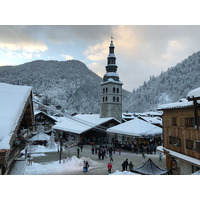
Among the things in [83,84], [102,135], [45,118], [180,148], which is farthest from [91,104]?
[180,148]

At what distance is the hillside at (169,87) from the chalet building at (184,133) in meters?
136

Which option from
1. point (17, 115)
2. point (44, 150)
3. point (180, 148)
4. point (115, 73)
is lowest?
point (44, 150)

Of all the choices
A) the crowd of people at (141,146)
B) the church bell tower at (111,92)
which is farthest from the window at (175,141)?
the church bell tower at (111,92)

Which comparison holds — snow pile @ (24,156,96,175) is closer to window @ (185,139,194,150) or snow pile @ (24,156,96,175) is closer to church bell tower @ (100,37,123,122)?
window @ (185,139,194,150)

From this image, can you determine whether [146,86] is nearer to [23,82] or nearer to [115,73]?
[23,82]

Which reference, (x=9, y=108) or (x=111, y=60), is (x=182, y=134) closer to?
(x=9, y=108)

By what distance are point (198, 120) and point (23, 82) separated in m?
185

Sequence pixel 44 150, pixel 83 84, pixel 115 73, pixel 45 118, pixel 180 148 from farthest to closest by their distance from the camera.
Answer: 1. pixel 83 84
2. pixel 45 118
3. pixel 115 73
4. pixel 44 150
5. pixel 180 148

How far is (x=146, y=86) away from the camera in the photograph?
192 metres

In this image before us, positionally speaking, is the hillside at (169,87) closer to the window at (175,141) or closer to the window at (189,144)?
the window at (175,141)

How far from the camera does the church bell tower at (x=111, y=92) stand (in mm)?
39800

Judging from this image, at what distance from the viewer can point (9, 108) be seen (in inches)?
229

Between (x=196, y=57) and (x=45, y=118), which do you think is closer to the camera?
(x=45, y=118)

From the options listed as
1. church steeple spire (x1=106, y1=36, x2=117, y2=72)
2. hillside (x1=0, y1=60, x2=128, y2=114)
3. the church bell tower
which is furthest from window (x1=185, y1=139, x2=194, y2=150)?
hillside (x1=0, y1=60, x2=128, y2=114)
